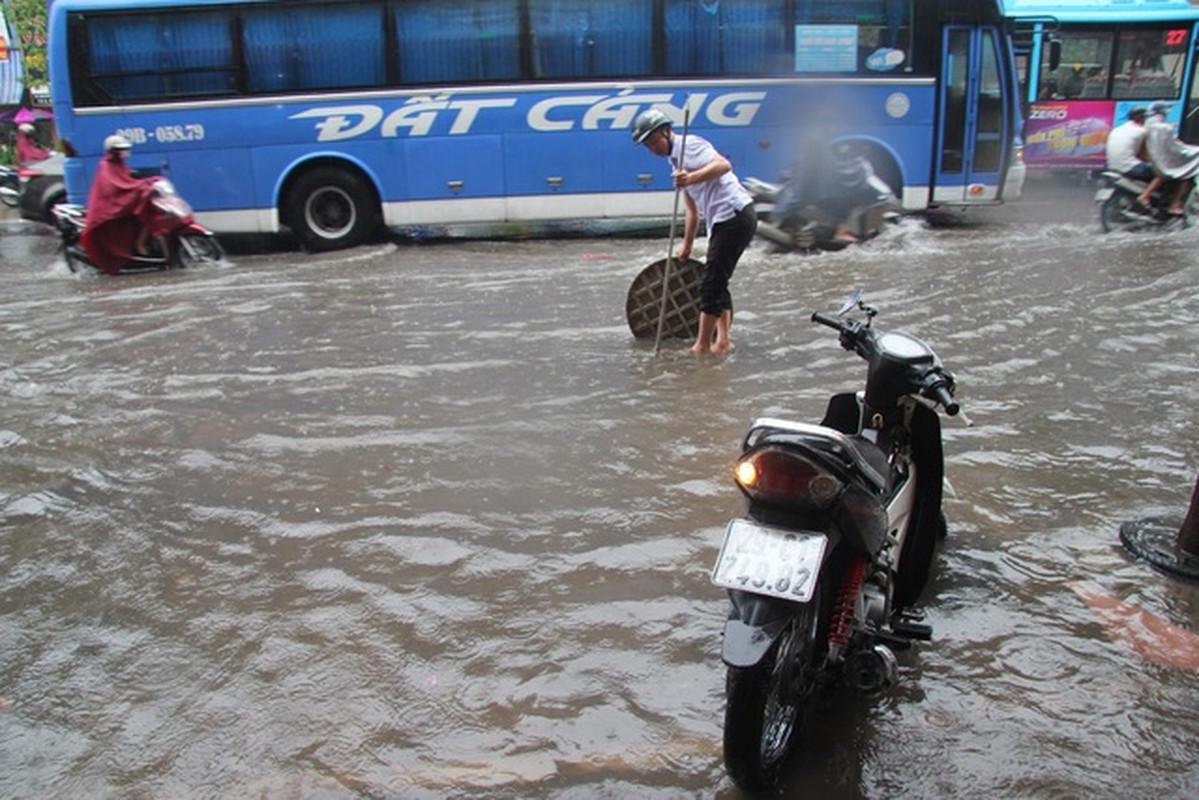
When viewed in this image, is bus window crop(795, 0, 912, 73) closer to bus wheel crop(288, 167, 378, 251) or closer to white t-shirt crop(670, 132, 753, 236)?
bus wheel crop(288, 167, 378, 251)

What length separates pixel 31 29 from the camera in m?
25.5

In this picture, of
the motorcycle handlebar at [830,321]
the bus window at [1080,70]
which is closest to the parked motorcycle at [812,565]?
the motorcycle handlebar at [830,321]

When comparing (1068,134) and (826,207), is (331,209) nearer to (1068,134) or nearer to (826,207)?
(826,207)

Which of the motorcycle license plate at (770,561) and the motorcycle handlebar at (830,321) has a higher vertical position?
the motorcycle handlebar at (830,321)

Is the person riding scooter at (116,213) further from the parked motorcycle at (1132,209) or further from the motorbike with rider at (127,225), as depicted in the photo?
the parked motorcycle at (1132,209)

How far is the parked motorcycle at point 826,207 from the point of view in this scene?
10.5 metres

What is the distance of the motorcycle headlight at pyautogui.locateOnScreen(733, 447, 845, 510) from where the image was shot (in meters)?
2.36

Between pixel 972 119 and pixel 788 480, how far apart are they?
10674 millimetres

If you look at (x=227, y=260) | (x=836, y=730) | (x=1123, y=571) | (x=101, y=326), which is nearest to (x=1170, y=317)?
(x=1123, y=571)

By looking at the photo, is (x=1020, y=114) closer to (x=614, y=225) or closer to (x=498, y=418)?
(x=614, y=225)

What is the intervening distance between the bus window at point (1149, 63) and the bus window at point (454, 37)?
33.2 feet

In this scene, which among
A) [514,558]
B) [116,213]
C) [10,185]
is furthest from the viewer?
[10,185]

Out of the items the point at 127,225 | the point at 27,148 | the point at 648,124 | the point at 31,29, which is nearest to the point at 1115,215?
the point at 648,124

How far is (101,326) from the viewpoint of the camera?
7.98 metres
